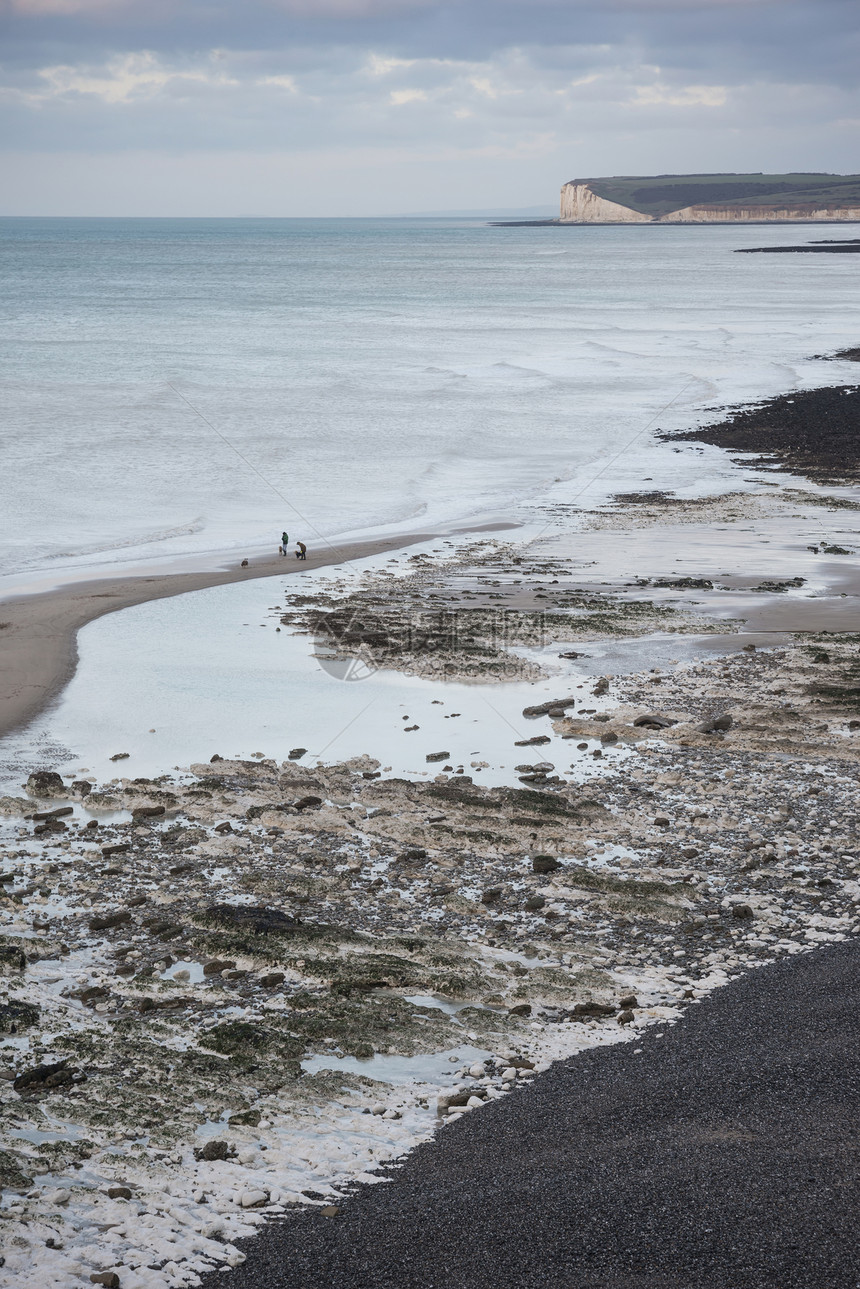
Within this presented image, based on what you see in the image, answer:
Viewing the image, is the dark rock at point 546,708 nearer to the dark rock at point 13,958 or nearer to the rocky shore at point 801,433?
the dark rock at point 13,958

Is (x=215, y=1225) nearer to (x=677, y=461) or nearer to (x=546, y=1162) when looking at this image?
(x=546, y=1162)

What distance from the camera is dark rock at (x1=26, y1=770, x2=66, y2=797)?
12.8m

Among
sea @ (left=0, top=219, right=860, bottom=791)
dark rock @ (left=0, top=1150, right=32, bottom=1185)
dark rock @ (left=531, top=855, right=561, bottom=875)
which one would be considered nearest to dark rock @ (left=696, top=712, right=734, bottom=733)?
sea @ (left=0, top=219, right=860, bottom=791)

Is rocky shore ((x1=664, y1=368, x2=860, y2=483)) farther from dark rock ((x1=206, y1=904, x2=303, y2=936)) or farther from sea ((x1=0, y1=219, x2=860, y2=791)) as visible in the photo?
dark rock ((x1=206, y1=904, x2=303, y2=936))

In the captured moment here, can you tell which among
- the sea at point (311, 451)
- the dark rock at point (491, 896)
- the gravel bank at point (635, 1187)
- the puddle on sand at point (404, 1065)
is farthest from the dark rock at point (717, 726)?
the puddle on sand at point (404, 1065)

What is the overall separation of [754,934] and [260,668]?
9.67 metres

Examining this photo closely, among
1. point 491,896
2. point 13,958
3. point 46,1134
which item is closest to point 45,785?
point 13,958

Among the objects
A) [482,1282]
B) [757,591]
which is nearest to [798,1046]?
[482,1282]

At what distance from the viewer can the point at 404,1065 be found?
8047 millimetres

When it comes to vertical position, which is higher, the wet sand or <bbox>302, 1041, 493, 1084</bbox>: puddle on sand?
the wet sand

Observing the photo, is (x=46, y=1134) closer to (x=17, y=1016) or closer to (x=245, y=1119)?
(x=245, y=1119)

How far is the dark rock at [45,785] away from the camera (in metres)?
12.8

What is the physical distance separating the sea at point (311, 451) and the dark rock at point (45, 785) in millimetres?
293

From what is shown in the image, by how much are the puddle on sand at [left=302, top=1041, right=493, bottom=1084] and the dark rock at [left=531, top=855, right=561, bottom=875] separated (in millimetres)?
3014
